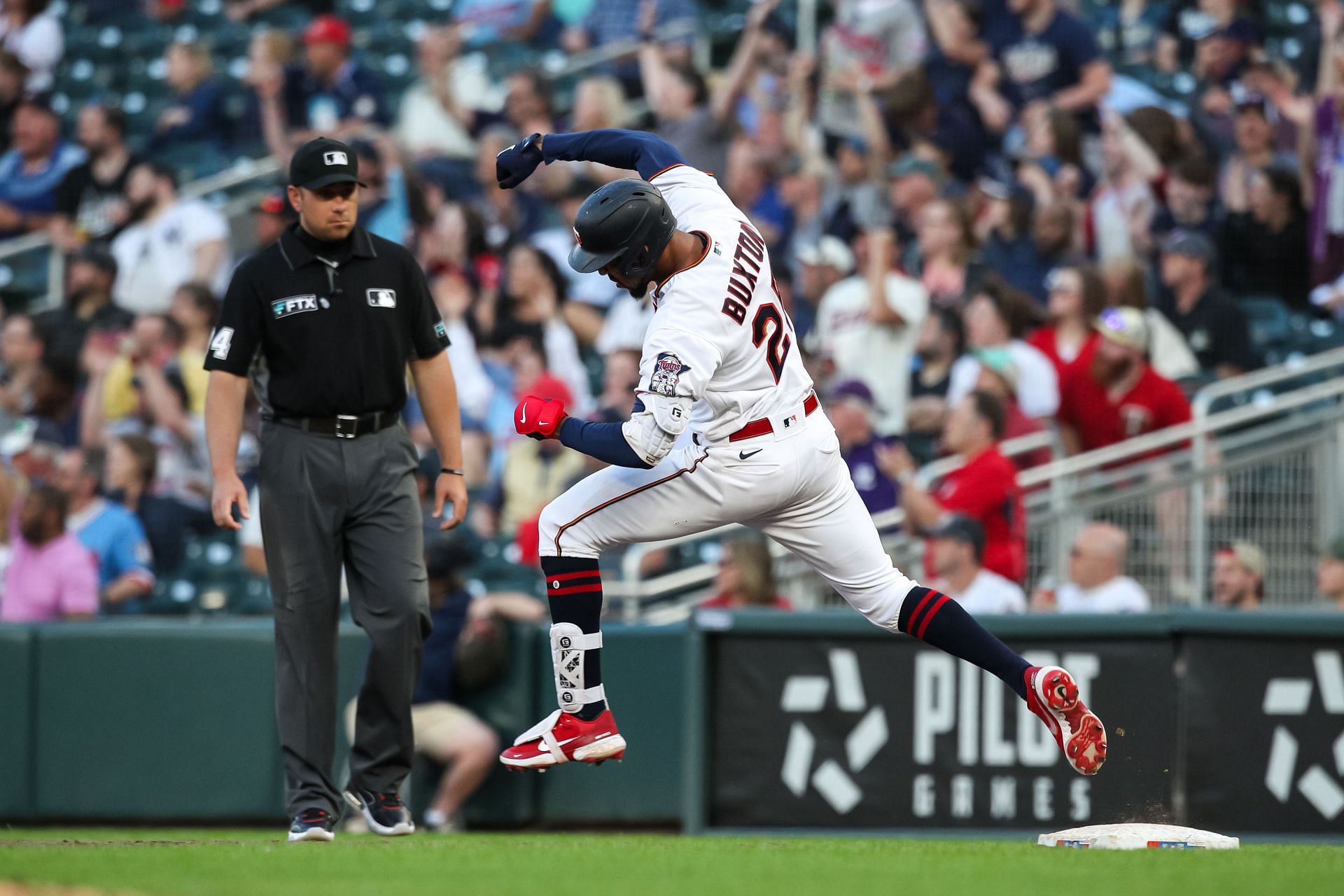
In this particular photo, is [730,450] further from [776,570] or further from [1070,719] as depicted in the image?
[776,570]

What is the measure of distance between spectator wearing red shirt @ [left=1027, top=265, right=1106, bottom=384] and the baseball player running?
4.15 m

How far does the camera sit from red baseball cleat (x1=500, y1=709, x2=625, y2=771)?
16.8 ft

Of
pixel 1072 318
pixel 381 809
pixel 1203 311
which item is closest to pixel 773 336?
pixel 381 809

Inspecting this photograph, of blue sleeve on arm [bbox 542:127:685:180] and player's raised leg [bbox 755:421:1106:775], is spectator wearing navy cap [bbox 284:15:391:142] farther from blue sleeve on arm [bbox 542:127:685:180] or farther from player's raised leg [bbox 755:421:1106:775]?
player's raised leg [bbox 755:421:1106:775]

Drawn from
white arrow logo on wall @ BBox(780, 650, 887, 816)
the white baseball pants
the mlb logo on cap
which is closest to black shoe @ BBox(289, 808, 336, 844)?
the white baseball pants

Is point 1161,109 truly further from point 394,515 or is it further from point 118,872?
point 118,872

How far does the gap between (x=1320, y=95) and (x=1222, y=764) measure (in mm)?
4678

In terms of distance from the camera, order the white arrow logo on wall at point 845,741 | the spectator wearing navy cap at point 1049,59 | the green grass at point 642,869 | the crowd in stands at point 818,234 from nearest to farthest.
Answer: the green grass at point 642,869 < the white arrow logo on wall at point 845,741 < the crowd in stands at point 818,234 < the spectator wearing navy cap at point 1049,59

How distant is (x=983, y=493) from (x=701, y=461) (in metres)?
3.37

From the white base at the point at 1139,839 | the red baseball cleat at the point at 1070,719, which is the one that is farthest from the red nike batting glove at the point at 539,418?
the white base at the point at 1139,839

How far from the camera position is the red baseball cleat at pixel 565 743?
16.8 feet

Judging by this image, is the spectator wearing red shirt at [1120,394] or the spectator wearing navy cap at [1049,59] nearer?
the spectator wearing red shirt at [1120,394]

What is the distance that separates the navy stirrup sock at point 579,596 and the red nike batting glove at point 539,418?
17.0 inches

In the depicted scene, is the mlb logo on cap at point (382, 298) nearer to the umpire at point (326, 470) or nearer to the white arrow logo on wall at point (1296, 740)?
the umpire at point (326, 470)
